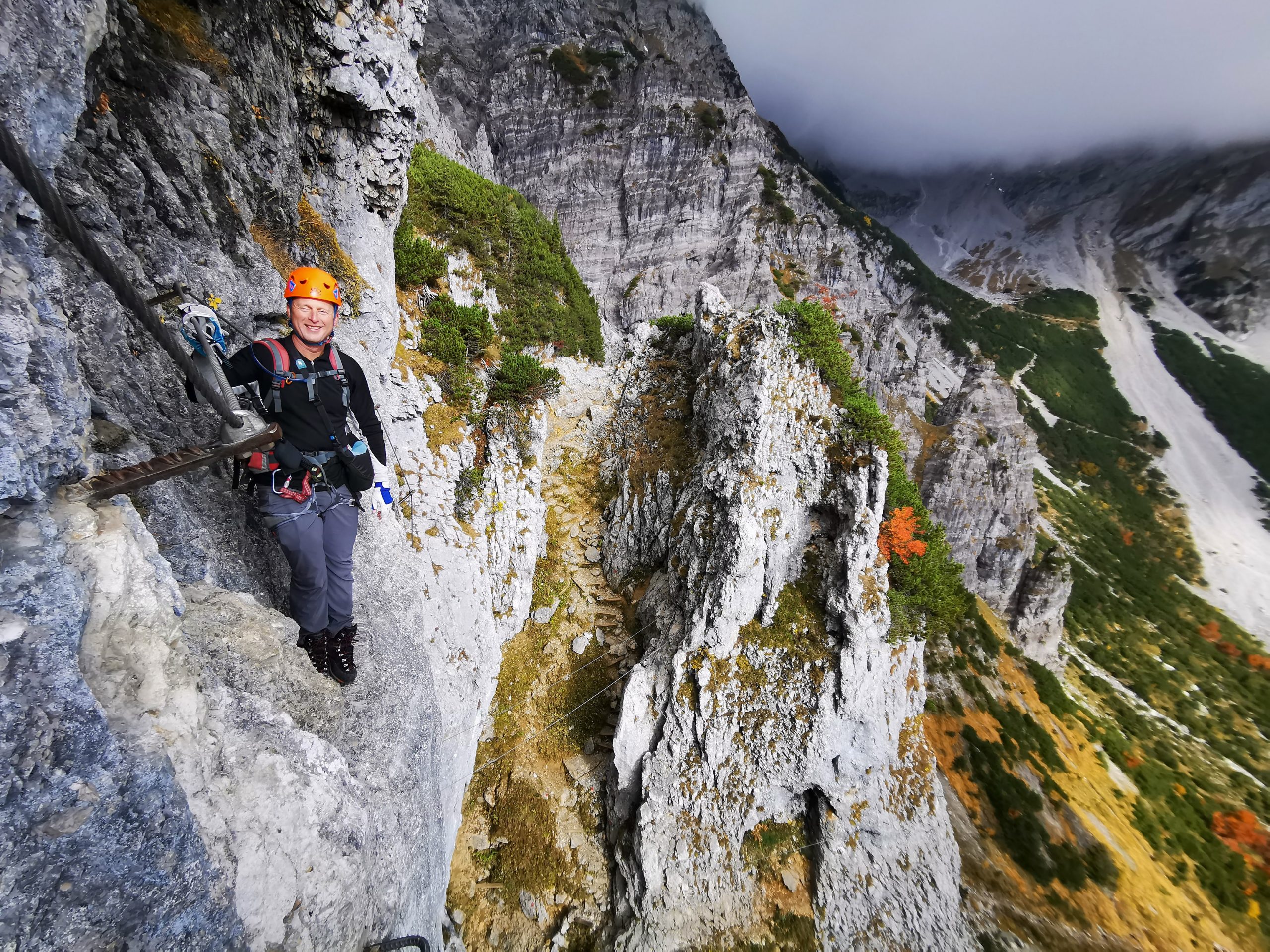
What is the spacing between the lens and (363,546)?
24.6 ft

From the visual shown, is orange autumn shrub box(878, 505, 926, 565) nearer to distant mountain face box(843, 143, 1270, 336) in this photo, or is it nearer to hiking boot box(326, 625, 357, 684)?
hiking boot box(326, 625, 357, 684)

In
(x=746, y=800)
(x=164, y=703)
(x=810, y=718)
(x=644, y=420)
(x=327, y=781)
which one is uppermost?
(x=644, y=420)

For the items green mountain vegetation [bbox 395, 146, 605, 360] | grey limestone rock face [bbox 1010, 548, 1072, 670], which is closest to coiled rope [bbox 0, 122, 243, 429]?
green mountain vegetation [bbox 395, 146, 605, 360]

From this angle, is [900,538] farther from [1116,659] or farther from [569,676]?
[1116,659]

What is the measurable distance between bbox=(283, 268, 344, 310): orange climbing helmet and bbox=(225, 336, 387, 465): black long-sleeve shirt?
0.45 metres

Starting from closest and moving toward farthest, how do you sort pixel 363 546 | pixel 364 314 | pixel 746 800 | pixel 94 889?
pixel 94 889, pixel 363 546, pixel 364 314, pixel 746 800

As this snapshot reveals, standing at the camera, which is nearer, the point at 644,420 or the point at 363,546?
the point at 363,546

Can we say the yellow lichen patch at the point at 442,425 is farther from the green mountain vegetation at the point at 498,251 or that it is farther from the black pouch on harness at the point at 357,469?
the black pouch on harness at the point at 357,469

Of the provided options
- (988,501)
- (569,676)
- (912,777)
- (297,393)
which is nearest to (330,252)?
(297,393)

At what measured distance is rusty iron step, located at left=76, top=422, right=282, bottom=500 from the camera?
107 inches

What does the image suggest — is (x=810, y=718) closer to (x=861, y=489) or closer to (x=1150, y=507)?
(x=861, y=489)

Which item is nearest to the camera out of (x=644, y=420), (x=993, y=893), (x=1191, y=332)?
(x=993, y=893)

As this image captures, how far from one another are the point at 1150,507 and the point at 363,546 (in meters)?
86.9

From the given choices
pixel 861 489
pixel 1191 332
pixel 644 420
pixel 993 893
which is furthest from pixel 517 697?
pixel 1191 332
